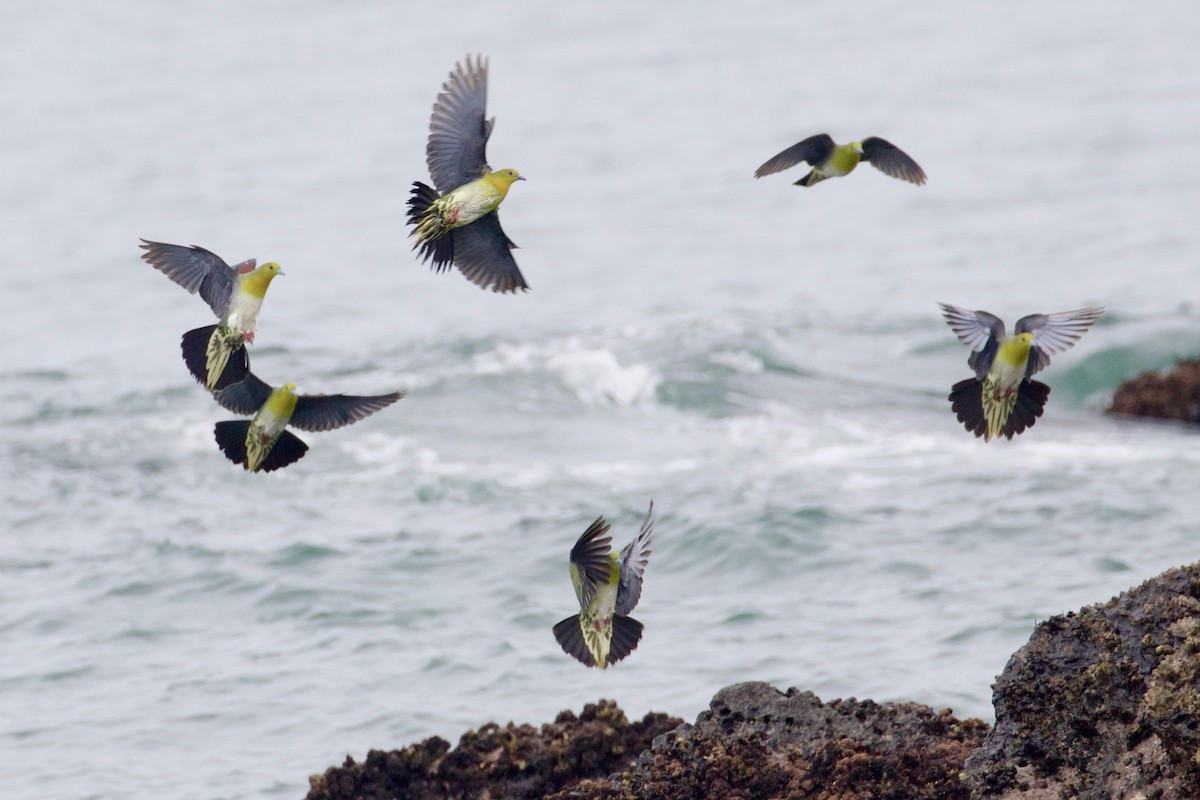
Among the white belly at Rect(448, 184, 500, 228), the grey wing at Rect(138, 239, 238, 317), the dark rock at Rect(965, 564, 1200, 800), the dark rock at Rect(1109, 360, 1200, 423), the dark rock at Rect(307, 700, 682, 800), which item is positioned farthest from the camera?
the dark rock at Rect(1109, 360, 1200, 423)

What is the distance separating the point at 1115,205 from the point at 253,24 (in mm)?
23244

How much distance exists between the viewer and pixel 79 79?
119 feet

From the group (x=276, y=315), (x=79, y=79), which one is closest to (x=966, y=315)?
(x=276, y=315)

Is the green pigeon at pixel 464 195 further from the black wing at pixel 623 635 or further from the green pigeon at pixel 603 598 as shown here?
the black wing at pixel 623 635

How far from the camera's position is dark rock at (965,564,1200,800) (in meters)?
5.04

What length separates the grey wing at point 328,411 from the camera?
581 cm

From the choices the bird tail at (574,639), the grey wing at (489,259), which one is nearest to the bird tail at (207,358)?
the grey wing at (489,259)

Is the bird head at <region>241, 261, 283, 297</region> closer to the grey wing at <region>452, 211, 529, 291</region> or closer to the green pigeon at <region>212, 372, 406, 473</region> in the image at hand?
the green pigeon at <region>212, 372, 406, 473</region>

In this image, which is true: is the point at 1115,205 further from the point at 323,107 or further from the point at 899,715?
the point at 899,715

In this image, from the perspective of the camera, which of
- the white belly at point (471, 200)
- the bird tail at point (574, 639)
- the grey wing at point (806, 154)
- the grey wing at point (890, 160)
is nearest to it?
the white belly at point (471, 200)

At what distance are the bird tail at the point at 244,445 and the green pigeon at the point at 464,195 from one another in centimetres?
76

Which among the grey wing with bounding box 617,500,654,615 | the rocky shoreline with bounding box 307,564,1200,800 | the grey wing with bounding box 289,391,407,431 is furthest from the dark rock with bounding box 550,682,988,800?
the grey wing with bounding box 289,391,407,431

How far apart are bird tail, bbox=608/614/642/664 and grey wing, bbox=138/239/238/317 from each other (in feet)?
5.42

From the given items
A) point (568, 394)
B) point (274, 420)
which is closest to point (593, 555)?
point (274, 420)
